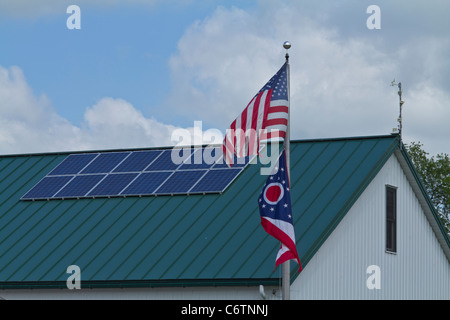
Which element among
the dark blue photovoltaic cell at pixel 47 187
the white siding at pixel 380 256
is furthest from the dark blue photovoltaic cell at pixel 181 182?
the white siding at pixel 380 256

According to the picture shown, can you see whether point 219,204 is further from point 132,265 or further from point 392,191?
point 392,191

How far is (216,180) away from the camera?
29.3m

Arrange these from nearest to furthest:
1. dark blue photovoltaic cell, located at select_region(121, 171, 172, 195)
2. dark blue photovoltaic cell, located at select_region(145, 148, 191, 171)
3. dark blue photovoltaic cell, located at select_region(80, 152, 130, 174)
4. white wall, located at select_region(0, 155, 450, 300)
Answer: white wall, located at select_region(0, 155, 450, 300)
dark blue photovoltaic cell, located at select_region(121, 171, 172, 195)
dark blue photovoltaic cell, located at select_region(145, 148, 191, 171)
dark blue photovoltaic cell, located at select_region(80, 152, 130, 174)

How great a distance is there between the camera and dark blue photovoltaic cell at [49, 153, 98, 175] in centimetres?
3288

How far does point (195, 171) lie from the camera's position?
30250 mm

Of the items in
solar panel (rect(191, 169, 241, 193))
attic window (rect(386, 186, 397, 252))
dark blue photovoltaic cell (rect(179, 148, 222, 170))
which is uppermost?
dark blue photovoltaic cell (rect(179, 148, 222, 170))

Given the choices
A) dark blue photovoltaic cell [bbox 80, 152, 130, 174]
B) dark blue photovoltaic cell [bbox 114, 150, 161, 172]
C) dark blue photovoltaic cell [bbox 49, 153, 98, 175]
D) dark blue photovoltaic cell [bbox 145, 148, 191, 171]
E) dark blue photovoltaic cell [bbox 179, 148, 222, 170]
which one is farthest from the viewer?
dark blue photovoltaic cell [bbox 49, 153, 98, 175]

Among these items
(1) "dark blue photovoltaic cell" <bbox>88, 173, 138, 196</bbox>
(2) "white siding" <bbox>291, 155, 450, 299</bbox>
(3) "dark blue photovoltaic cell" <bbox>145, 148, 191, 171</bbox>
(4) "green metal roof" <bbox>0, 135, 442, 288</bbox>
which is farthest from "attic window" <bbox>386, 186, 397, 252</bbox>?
(1) "dark blue photovoltaic cell" <bbox>88, 173, 138, 196</bbox>

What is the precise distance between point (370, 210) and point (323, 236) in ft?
11.2

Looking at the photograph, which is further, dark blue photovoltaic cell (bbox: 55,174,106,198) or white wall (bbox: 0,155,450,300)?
dark blue photovoltaic cell (bbox: 55,174,106,198)

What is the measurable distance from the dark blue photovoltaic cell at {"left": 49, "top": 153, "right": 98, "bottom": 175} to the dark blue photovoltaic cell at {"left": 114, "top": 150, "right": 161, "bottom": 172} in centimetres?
162

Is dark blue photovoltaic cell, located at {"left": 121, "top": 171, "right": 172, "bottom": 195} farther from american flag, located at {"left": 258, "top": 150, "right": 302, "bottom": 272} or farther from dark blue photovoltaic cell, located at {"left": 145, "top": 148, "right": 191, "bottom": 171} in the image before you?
american flag, located at {"left": 258, "top": 150, "right": 302, "bottom": 272}

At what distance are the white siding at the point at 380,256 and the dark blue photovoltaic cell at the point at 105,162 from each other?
906 centimetres
